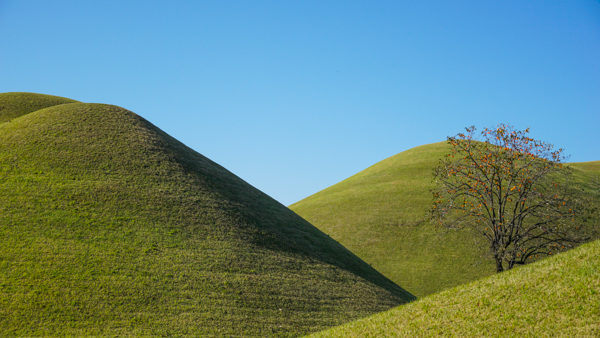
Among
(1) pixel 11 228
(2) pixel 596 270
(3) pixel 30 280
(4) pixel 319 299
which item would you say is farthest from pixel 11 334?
(2) pixel 596 270

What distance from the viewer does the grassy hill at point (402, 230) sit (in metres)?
41.9

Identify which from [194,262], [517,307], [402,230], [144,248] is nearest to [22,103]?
[144,248]

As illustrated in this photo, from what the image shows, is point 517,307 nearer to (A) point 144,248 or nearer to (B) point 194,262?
(B) point 194,262

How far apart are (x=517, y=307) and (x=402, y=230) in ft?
120

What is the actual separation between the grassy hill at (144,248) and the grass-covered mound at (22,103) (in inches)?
404

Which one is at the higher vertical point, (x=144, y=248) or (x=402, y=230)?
(x=402, y=230)

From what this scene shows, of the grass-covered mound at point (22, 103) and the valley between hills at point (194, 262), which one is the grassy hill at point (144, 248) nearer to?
the valley between hills at point (194, 262)

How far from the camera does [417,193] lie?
190 feet

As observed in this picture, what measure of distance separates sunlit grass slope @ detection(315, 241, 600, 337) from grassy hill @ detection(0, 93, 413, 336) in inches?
348

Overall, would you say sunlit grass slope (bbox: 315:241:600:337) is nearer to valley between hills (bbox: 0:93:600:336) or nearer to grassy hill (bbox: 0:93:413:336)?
valley between hills (bbox: 0:93:600:336)

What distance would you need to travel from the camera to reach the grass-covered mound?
49.1m

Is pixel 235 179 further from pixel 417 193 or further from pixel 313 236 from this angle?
pixel 417 193

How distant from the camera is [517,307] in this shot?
1369 cm

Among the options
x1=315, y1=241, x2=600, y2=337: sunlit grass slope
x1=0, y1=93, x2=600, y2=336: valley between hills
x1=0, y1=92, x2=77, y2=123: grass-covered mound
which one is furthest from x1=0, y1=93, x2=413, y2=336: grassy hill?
x1=0, y1=92, x2=77, y2=123: grass-covered mound
